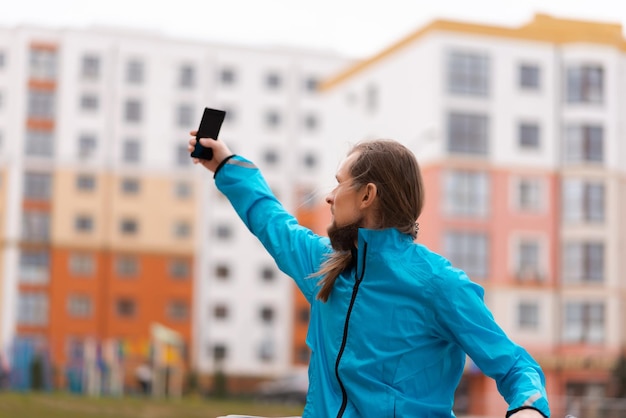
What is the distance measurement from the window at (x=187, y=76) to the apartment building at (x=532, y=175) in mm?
20783

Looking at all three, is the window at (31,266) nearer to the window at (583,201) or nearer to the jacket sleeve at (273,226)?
the window at (583,201)

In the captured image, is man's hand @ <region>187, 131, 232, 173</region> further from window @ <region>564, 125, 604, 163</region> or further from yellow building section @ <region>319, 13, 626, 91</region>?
window @ <region>564, 125, 604, 163</region>

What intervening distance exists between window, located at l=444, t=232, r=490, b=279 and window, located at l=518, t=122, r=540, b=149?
4.14 meters

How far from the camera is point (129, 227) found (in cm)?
6088

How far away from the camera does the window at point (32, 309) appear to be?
58.9m

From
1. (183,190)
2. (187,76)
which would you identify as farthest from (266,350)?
(187,76)

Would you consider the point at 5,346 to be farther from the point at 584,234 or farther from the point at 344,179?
the point at 344,179

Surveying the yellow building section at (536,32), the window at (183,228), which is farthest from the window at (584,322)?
Result: the window at (183,228)

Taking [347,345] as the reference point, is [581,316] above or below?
below

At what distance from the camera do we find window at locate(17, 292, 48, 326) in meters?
58.9

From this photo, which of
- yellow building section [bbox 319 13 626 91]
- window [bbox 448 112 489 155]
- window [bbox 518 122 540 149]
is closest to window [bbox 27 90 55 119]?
yellow building section [bbox 319 13 626 91]

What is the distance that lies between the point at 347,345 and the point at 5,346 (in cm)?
5892

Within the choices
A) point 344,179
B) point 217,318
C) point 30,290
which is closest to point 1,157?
point 30,290

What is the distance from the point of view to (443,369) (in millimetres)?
2426
